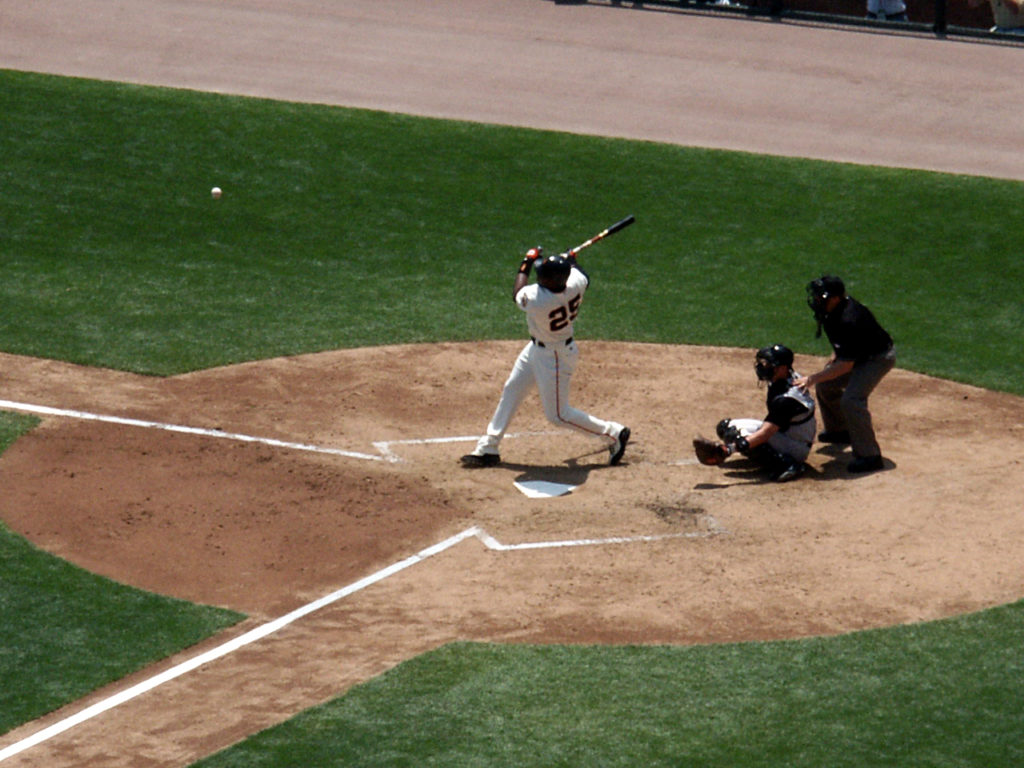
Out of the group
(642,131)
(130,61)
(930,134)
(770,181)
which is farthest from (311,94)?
(930,134)

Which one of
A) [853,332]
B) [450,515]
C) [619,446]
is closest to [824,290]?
[853,332]

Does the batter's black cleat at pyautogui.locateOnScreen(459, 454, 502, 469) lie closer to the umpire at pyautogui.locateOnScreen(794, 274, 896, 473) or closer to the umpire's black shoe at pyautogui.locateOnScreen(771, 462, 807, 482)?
the umpire's black shoe at pyautogui.locateOnScreen(771, 462, 807, 482)

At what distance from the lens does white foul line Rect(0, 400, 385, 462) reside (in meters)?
11.7

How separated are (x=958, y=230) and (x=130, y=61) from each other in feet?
38.8

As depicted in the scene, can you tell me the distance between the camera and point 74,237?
55.3 feet

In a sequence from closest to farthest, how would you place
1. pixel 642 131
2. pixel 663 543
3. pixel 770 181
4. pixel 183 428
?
pixel 663 543
pixel 183 428
pixel 770 181
pixel 642 131

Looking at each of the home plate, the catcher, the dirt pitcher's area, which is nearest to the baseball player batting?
the dirt pitcher's area

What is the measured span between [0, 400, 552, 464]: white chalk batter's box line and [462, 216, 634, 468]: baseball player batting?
58 cm

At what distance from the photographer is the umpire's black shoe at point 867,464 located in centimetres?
1133

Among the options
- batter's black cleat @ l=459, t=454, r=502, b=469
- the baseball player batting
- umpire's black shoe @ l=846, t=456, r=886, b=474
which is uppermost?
the baseball player batting

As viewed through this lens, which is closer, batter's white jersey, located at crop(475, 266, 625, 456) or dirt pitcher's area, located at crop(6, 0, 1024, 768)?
dirt pitcher's area, located at crop(6, 0, 1024, 768)

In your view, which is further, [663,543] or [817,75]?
[817,75]

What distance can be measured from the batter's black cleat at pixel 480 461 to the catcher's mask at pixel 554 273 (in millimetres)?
1395

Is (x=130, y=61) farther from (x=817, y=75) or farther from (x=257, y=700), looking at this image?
(x=257, y=700)
